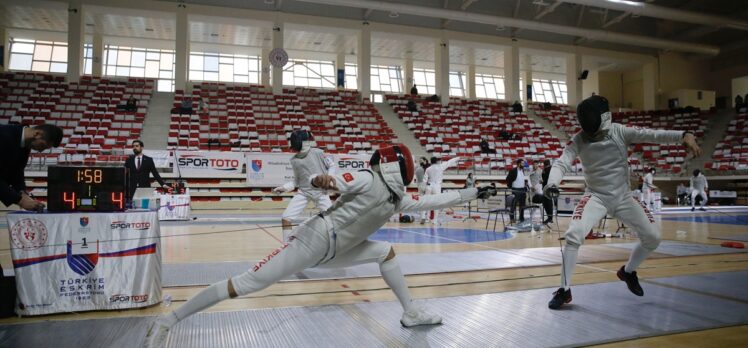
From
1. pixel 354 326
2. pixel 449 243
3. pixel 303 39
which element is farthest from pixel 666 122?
pixel 354 326

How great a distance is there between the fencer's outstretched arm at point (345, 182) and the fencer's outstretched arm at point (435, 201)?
0.29 m

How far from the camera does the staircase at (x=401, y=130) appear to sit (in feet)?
61.3

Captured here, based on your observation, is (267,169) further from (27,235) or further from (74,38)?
(74,38)

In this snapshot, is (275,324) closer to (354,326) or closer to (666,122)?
(354,326)

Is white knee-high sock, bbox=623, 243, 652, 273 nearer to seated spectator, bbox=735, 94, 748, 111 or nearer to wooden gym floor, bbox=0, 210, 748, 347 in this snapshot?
wooden gym floor, bbox=0, 210, 748, 347

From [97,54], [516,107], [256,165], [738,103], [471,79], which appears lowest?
[256,165]

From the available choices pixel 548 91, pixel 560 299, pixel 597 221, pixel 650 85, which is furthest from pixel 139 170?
pixel 548 91

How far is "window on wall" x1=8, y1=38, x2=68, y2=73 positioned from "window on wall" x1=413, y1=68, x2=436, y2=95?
20153 mm

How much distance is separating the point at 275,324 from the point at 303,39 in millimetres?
22813

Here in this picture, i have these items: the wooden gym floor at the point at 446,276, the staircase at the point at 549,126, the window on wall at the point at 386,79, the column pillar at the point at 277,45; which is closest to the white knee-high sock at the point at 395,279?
the wooden gym floor at the point at 446,276

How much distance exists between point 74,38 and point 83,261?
62.7ft

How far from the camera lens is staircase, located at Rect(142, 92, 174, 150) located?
52.4ft

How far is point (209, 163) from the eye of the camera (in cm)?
1332

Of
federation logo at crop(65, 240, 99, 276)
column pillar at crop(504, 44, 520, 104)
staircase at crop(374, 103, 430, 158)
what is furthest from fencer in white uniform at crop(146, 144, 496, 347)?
column pillar at crop(504, 44, 520, 104)
